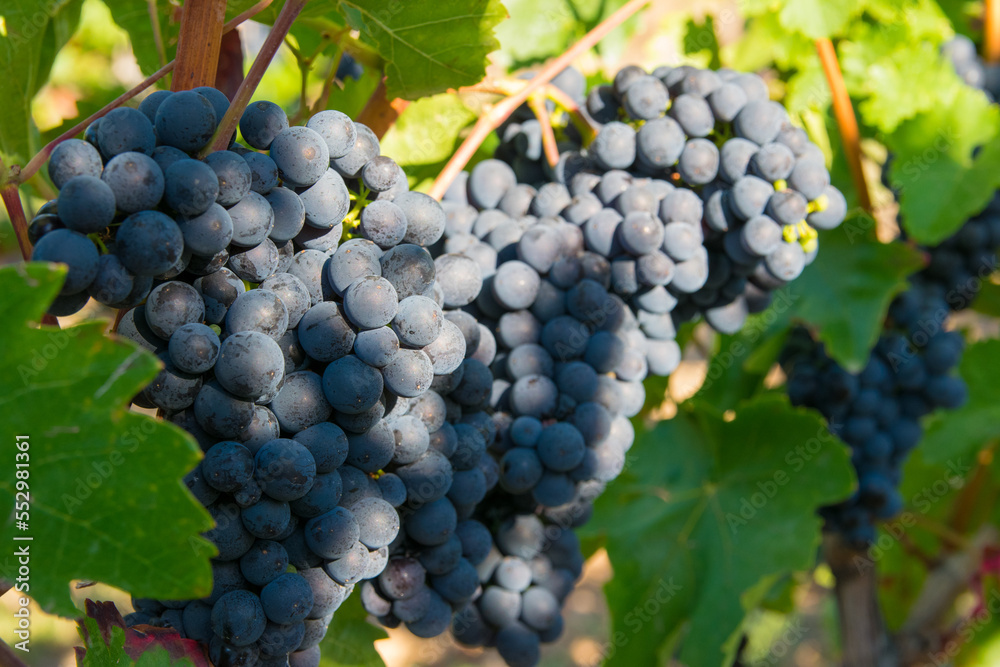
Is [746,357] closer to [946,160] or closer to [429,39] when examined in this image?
[946,160]

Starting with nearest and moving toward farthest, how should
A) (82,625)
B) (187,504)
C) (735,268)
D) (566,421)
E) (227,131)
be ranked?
(187,504)
(227,131)
(82,625)
(566,421)
(735,268)

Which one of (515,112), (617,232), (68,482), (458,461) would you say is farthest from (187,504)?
(515,112)

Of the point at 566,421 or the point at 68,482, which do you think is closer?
the point at 68,482

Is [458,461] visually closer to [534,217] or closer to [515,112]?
[534,217]

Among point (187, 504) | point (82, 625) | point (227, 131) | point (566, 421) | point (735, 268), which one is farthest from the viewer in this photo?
point (735, 268)

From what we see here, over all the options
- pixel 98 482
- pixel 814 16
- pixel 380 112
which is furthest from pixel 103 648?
pixel 814 16

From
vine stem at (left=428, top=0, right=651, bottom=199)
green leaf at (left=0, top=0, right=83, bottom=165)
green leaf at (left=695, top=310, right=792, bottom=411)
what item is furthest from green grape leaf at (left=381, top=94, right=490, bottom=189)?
green leaf at (left=695, top=310, right=792, bottom=411)

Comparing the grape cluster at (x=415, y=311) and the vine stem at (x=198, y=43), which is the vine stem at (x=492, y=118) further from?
the vine stem at (x=198, y=43)
